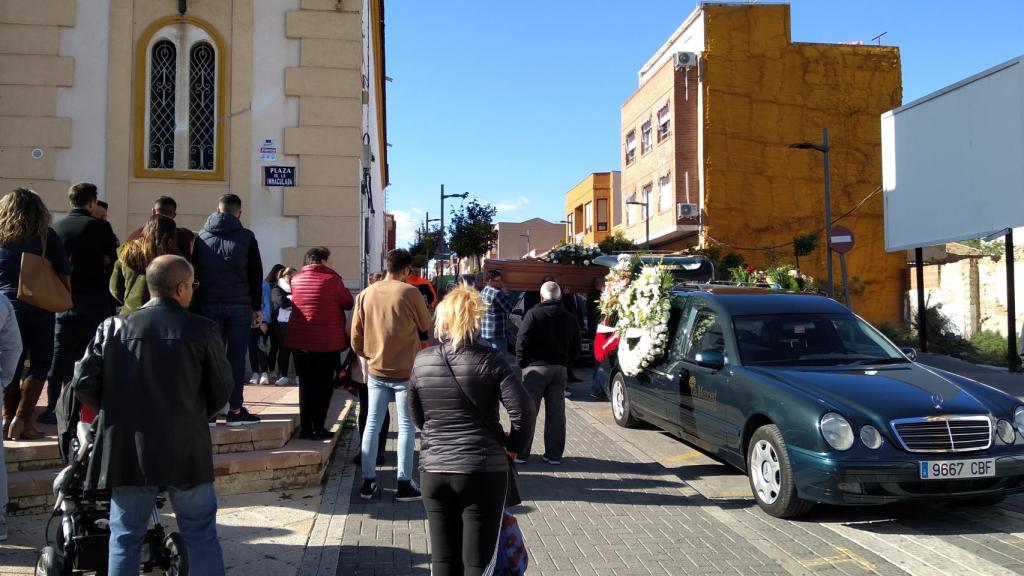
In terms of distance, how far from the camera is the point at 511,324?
54.6 feet

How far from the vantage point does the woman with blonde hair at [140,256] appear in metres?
5.68

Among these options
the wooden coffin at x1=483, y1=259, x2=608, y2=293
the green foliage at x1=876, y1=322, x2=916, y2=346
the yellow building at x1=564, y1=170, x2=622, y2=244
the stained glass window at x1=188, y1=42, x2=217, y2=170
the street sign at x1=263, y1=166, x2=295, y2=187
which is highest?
the yellow building at x1=564, y1=170, x2=622, y2=244

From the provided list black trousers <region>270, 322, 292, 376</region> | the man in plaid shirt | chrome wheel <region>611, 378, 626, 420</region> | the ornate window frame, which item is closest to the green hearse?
chrome wheel <region>611, 378, 626, 420</region>

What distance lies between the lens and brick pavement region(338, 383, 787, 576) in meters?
5.03

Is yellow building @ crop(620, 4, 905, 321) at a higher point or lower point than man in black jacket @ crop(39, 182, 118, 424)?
higher

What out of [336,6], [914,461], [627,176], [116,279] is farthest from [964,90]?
[627,176]

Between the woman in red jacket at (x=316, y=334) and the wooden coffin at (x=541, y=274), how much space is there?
8175 mm

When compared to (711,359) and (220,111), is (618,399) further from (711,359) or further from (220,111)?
(220,111)

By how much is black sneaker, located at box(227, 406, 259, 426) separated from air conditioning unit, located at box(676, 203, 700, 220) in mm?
25894

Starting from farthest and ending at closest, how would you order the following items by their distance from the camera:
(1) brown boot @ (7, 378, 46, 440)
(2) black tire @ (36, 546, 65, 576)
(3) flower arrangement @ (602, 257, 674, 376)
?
(3) flower arrangement @ (602, 257, 674, 376), (1) brown boot @ (7, 378, 46, 440), (2) black tire @ (36, 546, 65, 576)

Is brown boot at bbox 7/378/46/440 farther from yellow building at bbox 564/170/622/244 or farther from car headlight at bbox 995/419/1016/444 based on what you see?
yellow building at bbox 564/170/622/244

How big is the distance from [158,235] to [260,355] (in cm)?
528

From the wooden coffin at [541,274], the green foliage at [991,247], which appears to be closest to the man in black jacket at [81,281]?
the wooden coffin at [541,274]

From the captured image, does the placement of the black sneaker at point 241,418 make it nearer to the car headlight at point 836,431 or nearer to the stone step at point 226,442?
the stone step at point 226,442
